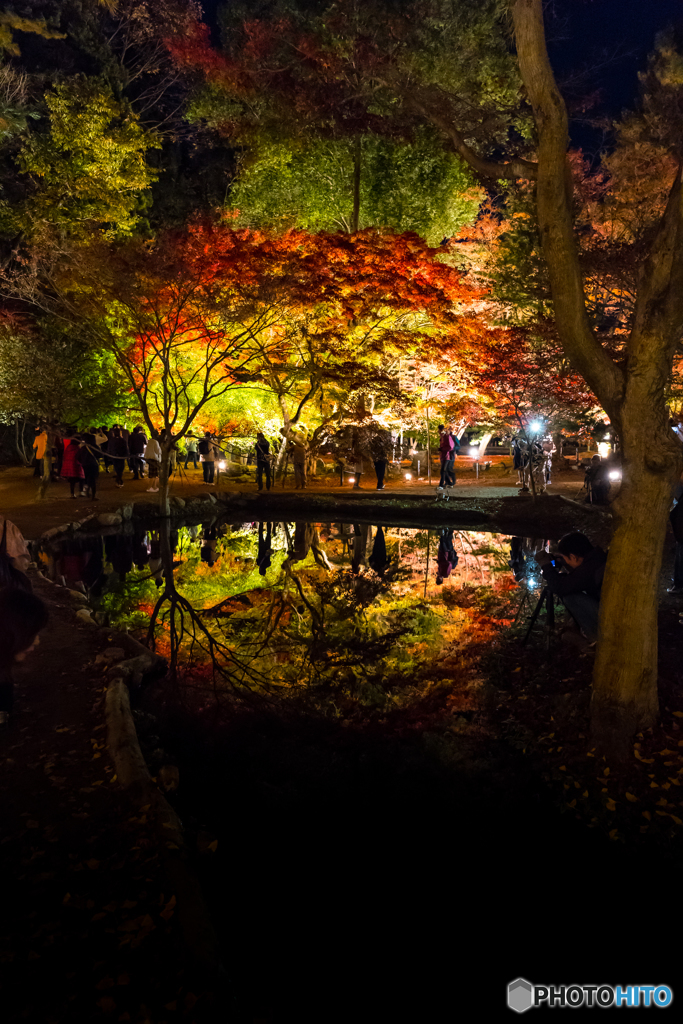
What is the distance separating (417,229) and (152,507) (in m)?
12.8

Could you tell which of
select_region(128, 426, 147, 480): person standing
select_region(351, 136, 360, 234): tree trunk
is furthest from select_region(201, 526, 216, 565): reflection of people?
select_region(351, 136, 360, 234): tree trunk

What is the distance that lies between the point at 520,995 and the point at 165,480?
12902 mm

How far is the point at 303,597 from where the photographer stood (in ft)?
31.2

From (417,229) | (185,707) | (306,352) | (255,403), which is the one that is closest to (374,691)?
(185,707)

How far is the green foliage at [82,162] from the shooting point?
18672 millimetres

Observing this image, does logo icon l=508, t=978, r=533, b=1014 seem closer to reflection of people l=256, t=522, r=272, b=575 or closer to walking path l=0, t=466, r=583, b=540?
reflection of people l=256, t=522, r=272, b=575

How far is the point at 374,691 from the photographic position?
20.1 ft

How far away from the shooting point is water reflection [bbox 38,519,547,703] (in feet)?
22.2

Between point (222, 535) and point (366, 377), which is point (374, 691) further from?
point (366, 377)

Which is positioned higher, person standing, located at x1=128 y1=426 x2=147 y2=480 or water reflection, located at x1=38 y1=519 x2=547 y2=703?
Answer: person standing, located at x1=128 y1=426 x2=147 y2=480

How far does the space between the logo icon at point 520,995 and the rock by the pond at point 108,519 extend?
12618 mm

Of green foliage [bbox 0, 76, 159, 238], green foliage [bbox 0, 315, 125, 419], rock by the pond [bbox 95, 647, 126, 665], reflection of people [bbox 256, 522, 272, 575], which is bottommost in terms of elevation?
rock by the pond [bbox 95, 647, 126, 665]

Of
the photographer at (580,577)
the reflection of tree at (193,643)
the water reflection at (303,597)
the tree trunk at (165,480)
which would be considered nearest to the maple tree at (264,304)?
the tree trunk at (165,480)
